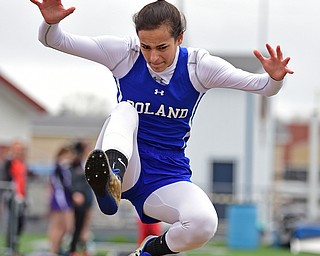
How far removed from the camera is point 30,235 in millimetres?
20328

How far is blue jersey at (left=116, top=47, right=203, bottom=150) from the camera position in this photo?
5582mm

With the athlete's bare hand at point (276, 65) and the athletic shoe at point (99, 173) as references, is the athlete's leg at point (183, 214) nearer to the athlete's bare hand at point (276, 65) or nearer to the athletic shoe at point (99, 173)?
the athletic shoe at point (99, 173)

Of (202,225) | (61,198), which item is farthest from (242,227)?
(202,225)

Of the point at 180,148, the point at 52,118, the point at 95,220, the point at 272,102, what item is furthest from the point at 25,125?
the point at 52,118

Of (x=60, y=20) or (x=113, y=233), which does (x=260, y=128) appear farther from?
(x=60, y=20)

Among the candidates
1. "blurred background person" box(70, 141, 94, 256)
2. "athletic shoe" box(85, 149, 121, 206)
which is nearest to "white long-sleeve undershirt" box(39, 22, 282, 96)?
"athletic shoe" box(85, 149, 121, 206)

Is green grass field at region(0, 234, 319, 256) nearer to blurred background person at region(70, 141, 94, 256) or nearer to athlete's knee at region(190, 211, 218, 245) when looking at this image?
blurred background person at region(70, 141, 94, 256)

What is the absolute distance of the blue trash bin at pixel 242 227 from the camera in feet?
62.6

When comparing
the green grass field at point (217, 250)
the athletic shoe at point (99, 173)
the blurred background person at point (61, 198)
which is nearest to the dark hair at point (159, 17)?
the athletic shoe at point (99, 173)

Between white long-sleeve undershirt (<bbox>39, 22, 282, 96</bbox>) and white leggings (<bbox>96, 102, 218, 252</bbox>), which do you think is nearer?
white leggings (<bbox>96, 102, 218, 252</bbox>)

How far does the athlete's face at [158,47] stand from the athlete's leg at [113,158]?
33 centimetres

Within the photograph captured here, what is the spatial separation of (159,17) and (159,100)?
0.54m

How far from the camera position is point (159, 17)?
5355mm

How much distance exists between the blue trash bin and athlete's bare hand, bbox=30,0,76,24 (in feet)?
46.3
